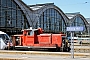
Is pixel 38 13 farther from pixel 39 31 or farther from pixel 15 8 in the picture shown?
pixel 39 31

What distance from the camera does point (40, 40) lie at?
31656 mm

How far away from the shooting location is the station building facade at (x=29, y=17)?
6297cm

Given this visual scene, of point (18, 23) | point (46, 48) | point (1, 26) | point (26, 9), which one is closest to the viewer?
point (46, 48)

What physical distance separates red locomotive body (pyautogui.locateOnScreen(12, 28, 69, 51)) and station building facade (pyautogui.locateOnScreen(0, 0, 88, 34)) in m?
29.2

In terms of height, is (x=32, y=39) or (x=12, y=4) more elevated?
(x=12, y=4)

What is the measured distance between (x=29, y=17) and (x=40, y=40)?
45038mm

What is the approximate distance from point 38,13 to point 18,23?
13.5m

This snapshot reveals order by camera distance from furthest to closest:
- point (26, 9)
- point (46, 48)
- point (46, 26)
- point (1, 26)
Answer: point (46, 26), point (26, 9), point (1, 26), point (46, 48)

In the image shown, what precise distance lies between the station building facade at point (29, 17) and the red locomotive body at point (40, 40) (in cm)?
2918

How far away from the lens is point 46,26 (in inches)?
3226

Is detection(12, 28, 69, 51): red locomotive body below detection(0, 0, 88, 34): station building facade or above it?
below

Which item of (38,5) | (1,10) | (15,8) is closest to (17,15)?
(15,8)

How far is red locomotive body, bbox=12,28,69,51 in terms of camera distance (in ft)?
100

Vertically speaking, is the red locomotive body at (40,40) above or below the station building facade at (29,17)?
below
